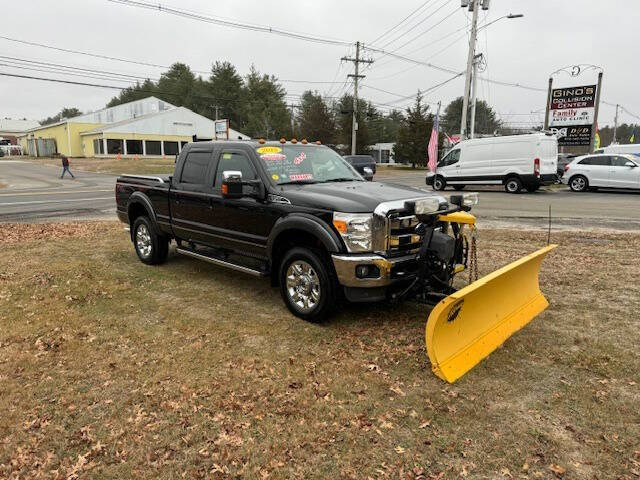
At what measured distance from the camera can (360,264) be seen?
4.38 metres

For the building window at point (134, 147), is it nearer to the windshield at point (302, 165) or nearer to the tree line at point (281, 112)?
the tree line at point (281, 112)

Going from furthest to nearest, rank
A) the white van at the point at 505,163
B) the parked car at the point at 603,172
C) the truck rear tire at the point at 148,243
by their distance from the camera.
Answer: the parked car at the point at 603,172
the white van at the point at 505,163
the truck rear tire at the point at 148,243

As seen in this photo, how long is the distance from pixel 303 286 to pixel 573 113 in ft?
92.0

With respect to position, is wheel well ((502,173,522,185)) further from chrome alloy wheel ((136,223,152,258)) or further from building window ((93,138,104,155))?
building window ((93,138,104,155))

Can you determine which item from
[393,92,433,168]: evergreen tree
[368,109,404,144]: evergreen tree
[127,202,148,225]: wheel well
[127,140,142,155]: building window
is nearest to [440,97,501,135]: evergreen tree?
[368,109,404,144]: evergreen tree

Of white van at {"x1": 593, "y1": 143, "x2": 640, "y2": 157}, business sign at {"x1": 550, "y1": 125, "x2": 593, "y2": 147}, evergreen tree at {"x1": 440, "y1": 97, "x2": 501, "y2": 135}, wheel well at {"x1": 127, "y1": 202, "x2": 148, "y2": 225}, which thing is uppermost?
evergreen tree at {"x1": 440, "y1": 97, "x2": 501, "y2": 135}

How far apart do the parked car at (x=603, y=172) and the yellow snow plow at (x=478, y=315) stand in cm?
1801

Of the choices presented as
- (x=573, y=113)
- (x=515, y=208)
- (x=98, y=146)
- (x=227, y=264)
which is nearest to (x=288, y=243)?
(x=227, y=264)

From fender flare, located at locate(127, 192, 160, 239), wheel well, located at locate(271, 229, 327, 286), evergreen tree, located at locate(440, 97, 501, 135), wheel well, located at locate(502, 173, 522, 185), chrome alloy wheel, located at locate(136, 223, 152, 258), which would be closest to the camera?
wheel well, located at locate(271, 229, 327, 286)

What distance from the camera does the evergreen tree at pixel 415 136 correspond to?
50250 mm

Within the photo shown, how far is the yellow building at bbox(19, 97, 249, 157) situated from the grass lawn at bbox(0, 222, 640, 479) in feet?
148

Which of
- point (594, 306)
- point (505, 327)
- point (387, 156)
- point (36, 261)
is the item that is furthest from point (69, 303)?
point (387, 156)

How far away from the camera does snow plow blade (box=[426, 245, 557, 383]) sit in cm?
362

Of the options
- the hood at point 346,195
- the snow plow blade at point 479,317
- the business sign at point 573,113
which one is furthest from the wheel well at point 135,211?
the business sign at point 573,113
